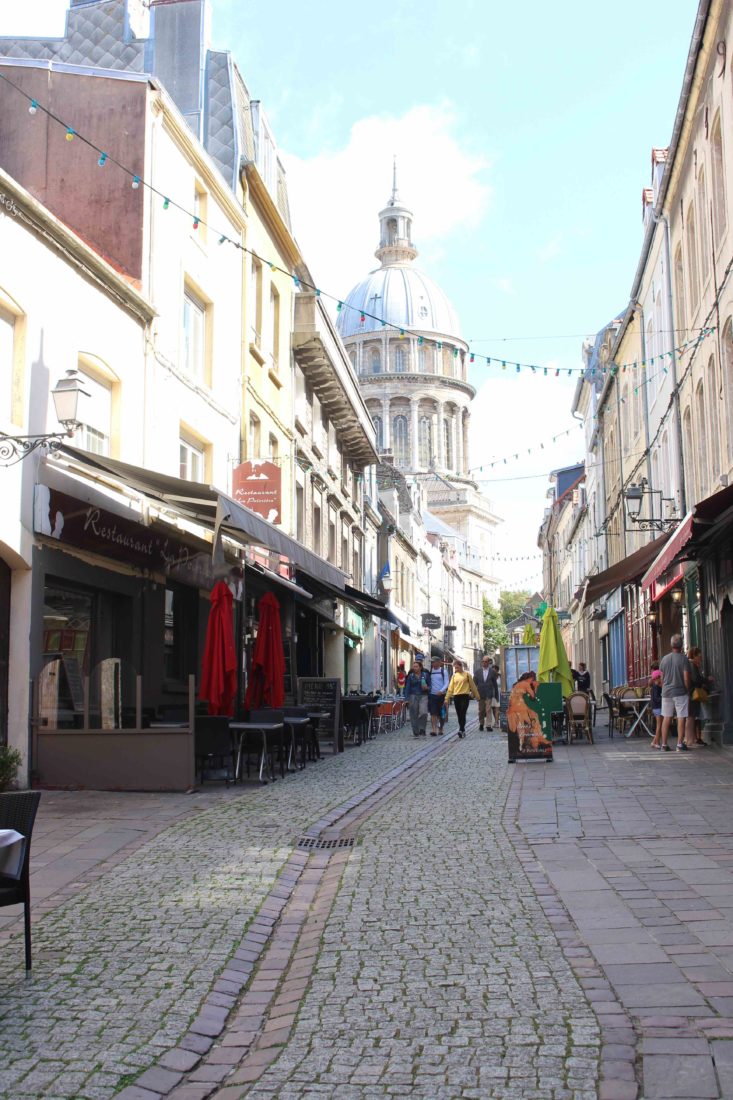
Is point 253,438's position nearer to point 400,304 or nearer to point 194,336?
point 194,336

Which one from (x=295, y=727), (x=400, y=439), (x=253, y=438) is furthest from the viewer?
(x=400, y=439)

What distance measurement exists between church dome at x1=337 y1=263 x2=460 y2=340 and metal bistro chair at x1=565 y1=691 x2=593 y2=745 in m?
84.0

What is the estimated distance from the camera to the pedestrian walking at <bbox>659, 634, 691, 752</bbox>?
1580 centimetres

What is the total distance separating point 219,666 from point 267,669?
9.65 ft

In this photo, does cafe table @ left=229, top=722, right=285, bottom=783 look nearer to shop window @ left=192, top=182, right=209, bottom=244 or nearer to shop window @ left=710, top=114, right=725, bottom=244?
shop window @ left=192, top=182, right=209, bottom=244

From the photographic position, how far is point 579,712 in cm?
1939

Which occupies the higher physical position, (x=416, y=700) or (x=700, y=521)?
(x=700, y=521)

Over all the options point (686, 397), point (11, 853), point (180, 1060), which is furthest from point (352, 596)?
point (180, 1060)

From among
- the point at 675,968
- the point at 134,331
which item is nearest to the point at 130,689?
the point at 134,331

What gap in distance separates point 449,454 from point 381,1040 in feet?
336

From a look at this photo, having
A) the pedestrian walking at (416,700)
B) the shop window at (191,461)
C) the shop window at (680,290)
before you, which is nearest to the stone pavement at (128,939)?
the shop window at (191,461)

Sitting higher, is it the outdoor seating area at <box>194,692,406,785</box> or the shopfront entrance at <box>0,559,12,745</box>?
the shopfront entrance at <box>0,559,12,745</box>

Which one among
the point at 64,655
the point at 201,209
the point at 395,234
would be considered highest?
the point at 395,234

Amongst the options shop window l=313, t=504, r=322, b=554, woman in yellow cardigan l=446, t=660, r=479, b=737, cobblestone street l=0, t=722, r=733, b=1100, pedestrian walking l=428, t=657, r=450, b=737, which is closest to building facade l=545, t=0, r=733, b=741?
woman in yellow cardigan l=446, t=660, r=479, b=737
